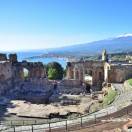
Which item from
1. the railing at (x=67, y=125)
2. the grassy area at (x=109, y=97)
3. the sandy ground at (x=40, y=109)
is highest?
the grassy area at (x=109, y=97)

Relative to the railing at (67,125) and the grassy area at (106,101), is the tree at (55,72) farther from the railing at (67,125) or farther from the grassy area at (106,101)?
the railing at (67,125)

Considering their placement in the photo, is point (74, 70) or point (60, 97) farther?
point (74, 70)

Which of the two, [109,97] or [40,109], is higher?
[109,97]

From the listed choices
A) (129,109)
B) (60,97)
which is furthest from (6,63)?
(129,109)

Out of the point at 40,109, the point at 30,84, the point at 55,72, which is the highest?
the point at 55,72

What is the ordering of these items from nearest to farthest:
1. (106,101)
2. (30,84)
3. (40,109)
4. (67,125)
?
(67,125)
(40,109)
(106,101)
(30,84)

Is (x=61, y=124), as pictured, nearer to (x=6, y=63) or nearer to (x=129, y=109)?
(x=129, y=109)

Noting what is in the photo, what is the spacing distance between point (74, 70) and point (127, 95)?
2191 cm

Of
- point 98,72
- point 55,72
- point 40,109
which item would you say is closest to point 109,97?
point 40,109

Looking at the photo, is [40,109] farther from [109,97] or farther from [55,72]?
[55,72]

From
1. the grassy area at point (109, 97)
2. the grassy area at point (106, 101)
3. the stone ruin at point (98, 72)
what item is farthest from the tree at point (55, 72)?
the grassy area at point (106, 101)

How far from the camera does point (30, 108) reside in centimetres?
5547

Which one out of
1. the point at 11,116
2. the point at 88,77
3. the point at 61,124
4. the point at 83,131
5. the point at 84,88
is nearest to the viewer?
the point at 83,131

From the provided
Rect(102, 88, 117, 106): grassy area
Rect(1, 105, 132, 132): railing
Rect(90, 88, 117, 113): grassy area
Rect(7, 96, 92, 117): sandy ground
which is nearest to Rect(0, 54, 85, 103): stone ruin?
Rect(7, 96, 92, 117): sandy ground
